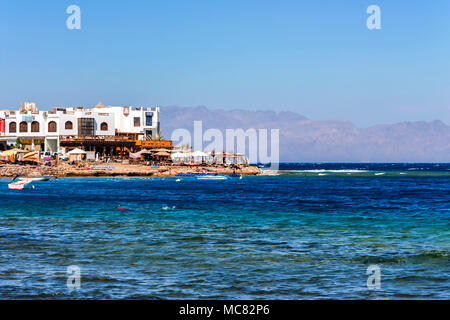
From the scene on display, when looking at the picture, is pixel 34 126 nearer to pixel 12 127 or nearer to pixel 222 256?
pixel 12 127

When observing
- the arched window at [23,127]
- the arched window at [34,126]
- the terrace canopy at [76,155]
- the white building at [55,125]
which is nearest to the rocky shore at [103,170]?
the terrace canopy at [76,155]

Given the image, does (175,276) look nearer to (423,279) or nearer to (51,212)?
(423,279)

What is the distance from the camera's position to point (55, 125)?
112m

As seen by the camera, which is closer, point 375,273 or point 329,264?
point 375,273

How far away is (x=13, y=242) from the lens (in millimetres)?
22938

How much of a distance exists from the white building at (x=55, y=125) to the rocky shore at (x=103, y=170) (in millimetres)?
14166

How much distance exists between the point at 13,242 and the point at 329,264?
12118 mm

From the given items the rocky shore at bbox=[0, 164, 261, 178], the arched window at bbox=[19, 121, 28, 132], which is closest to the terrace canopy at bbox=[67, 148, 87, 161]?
the rocky shore at bbox=[0, 164, 261, 178]

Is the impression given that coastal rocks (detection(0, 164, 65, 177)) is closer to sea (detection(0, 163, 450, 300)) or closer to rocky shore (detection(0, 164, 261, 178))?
rocky shore (detection(0, 164, 261, 178))

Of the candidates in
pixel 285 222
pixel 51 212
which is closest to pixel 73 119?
pixel 51 212

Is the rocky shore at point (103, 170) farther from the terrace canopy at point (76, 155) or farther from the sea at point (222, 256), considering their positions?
the sea at point (222, 256)

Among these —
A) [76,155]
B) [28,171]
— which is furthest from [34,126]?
[28,171]

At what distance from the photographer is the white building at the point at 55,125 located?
112 meters

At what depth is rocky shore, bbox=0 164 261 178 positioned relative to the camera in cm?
9131
